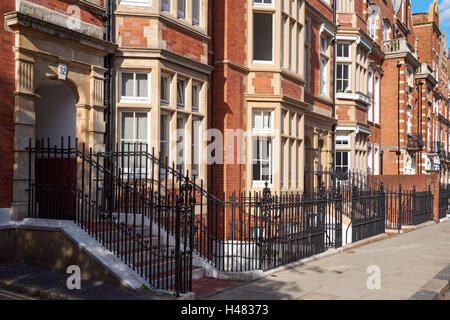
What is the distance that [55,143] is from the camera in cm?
981

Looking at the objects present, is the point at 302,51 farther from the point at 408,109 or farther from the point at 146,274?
the point at 408,109

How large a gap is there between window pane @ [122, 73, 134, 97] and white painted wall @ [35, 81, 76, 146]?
3.71 ft

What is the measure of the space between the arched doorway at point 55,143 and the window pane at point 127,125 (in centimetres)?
107

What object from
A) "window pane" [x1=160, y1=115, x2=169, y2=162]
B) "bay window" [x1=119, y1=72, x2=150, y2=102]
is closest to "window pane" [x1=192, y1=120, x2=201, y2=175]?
"window pane" [x1=160, y1=115, x2=169, y2=162]

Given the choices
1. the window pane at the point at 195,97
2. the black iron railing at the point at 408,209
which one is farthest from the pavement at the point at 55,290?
the black iron railing at the point at 408,209

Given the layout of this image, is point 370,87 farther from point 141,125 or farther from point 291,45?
point 141,125

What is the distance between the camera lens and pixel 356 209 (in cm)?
1559

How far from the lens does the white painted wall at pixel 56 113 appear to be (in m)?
9.66

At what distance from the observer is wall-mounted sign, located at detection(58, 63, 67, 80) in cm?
882

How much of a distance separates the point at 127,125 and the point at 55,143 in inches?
60.1

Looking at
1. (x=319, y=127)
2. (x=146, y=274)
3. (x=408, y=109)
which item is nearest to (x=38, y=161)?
(x=146, y=274)

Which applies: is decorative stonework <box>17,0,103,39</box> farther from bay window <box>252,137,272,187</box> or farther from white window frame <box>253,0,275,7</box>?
bay window <box>252,137,272,187</box>

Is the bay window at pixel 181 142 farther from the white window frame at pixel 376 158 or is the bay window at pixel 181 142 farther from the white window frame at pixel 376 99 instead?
the white window frame at pixel 376 99
